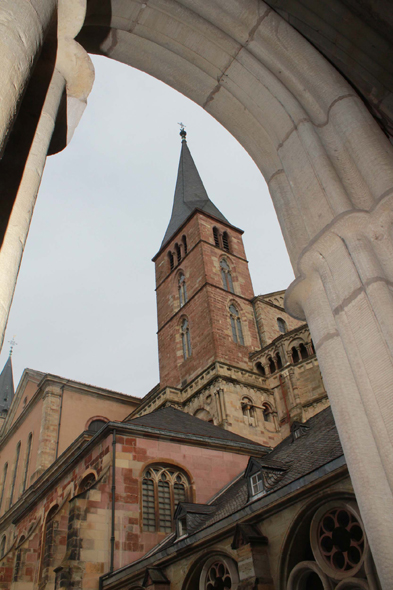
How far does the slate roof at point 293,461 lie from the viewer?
952 cm

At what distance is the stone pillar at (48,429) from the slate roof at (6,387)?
35363 millimetres

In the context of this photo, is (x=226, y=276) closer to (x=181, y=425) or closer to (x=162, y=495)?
(x=181, y=425)

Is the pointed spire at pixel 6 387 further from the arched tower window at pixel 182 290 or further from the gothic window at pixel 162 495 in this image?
the gothic window at pixel 162 495

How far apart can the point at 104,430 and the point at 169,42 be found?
11450 mm

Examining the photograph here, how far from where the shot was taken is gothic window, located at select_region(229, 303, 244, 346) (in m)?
27.1

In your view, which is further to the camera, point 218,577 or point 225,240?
point 225,240

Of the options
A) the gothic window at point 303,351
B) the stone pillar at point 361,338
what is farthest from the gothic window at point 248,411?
the stone pillar at point 361,338

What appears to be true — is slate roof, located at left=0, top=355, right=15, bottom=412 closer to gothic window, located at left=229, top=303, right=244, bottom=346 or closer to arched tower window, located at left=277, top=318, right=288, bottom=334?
gothic window, located at left=229, top=303, right=244, bottom=346

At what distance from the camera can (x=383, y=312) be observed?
91.0 inches

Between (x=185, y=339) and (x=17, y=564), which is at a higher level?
(x=185, y=339)

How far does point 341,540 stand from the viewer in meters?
7.72

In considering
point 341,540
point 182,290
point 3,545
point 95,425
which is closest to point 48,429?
point 95,425

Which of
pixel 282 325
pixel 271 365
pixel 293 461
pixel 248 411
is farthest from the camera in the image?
pixel 282 325

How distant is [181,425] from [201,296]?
42.9 ft
